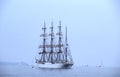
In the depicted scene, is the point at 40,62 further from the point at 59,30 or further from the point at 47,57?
the point at 59,30

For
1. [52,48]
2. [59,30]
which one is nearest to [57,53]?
[52,48]

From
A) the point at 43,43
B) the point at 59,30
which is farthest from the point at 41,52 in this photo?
the point at 59,30

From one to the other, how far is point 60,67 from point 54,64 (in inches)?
20.3

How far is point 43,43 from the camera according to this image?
1287 inches

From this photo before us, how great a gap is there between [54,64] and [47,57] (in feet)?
3.42

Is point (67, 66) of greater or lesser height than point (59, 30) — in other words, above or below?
below

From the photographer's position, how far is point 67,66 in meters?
32.9

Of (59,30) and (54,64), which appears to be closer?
(59,30)

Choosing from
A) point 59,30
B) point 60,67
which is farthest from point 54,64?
point 59,30

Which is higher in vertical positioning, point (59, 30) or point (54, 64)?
point (59, 30)

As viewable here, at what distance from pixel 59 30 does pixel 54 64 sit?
130 inches

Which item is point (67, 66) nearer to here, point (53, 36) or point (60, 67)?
point (60, 67)

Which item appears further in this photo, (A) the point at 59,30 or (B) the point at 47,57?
(B) the point at 47,57

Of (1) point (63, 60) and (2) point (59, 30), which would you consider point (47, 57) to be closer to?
(1) point (63, 60)
